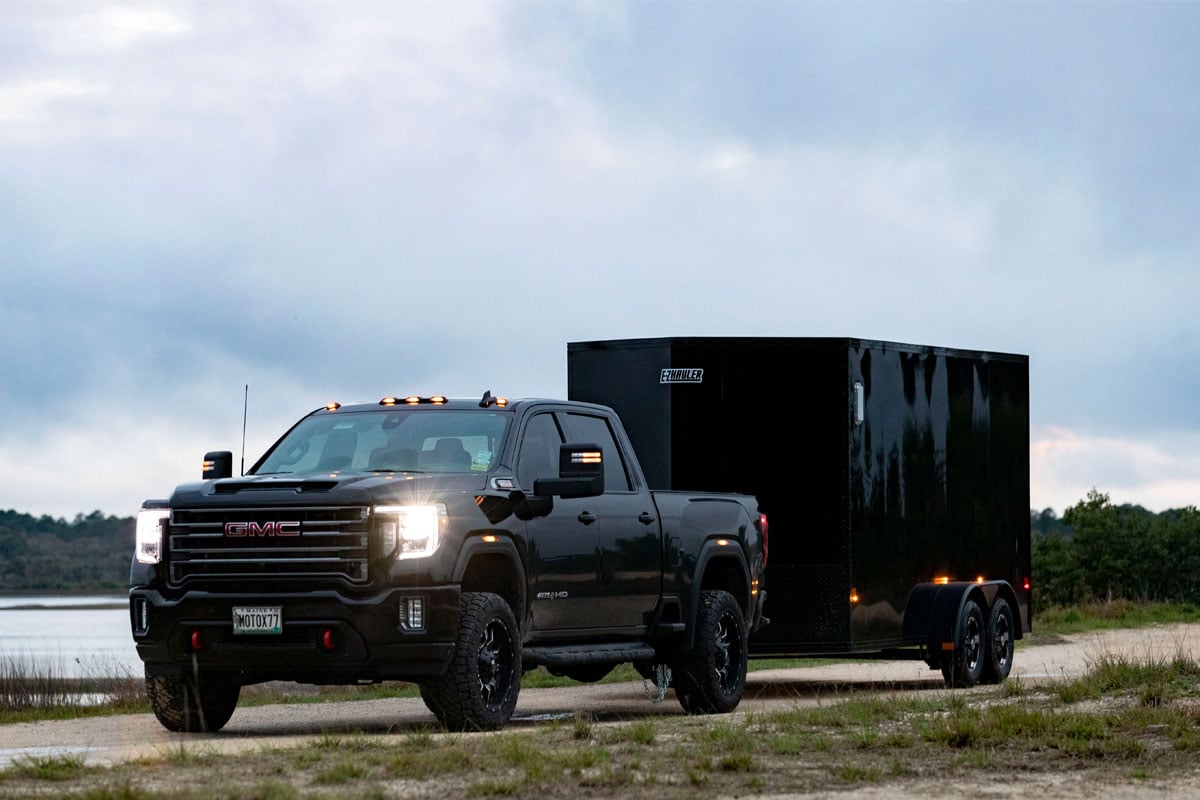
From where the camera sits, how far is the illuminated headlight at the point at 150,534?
1397cm

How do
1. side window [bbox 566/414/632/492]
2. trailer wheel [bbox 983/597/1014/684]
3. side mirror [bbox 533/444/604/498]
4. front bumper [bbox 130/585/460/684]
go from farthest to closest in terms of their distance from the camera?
trailer wheel [bbox 983/597/1014/684] < side window [bbox 566/414/632/492] < side mirror [bbox 533/444/604/498] < front bumper [bbox 130/585/460/684]

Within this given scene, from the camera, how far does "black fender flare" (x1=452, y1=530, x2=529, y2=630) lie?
13.6m

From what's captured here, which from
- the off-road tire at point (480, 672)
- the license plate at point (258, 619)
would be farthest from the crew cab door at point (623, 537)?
the license plate at point (258, 619)

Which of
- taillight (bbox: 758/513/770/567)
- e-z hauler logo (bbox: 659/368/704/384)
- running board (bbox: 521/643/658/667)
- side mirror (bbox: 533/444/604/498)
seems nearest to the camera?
side mirror (bbox: 533/444/604/498)

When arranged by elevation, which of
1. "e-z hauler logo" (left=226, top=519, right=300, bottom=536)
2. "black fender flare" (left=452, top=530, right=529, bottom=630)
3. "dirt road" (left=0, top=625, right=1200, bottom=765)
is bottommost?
"dirt road" (left=0, top=625, right=1200, bottom=765)

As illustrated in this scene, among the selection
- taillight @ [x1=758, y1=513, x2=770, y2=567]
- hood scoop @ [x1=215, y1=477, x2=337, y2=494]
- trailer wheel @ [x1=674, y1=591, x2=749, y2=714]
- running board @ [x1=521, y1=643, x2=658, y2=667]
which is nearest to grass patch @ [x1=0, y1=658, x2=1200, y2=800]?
running board @ [x1=521, y1=643, x2=658, y2=667]

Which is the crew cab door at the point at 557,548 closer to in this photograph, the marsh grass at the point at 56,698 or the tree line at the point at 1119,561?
the marsh grass at the point at 56,698

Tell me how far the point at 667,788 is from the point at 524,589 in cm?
413

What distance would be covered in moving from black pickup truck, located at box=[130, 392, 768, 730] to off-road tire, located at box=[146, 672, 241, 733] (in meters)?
0.02

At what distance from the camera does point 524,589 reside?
14312 mm

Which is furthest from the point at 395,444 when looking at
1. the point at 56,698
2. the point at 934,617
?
the point at 56,698

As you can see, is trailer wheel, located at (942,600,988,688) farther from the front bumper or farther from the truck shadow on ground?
the front bumper

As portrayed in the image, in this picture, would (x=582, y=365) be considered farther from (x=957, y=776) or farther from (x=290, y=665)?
(x=957, y=776)

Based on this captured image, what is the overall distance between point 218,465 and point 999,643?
32.6 feet
